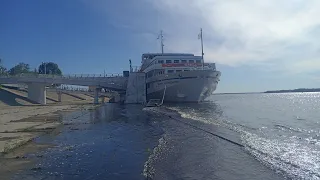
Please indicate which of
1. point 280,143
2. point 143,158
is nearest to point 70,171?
point 143,158

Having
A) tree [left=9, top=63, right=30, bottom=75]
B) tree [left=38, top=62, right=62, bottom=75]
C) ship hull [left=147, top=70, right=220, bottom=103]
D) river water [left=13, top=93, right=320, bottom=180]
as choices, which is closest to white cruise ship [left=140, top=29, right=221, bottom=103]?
ship hull [left=147, top=70, right=220, bottom=103]

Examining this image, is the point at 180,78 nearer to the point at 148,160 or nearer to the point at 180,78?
the point at 180,78

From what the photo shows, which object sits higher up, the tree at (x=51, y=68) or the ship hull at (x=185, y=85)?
the tree at (x=51, y=68)

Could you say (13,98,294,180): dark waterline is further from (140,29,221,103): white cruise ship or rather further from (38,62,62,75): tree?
(38,62,62,75): tree

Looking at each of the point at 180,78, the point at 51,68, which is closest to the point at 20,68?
the point at 51,68

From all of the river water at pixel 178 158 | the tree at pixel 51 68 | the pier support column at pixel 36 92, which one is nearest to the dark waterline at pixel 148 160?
Answer: the river water at pixel 178 158

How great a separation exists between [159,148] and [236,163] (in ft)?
14.2

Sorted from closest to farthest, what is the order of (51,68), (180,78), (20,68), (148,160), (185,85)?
(148,160) < (180,78) < (185,85) < (20,68) < (51,68)

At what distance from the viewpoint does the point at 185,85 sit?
60969 mm

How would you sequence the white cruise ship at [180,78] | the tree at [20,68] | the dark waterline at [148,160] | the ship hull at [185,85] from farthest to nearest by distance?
1. the tree at [20,68]
2. the white cruise ship at [180,78]
3. the ship hull at [185,85]
4. the dark waterline at [148,160]

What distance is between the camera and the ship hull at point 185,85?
197 ft

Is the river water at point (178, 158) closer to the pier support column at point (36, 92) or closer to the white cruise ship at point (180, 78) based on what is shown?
the white cruise ship at point (180, 78)

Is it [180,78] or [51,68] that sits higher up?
[51,68]

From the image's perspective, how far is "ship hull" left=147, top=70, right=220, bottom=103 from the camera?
59906mm
